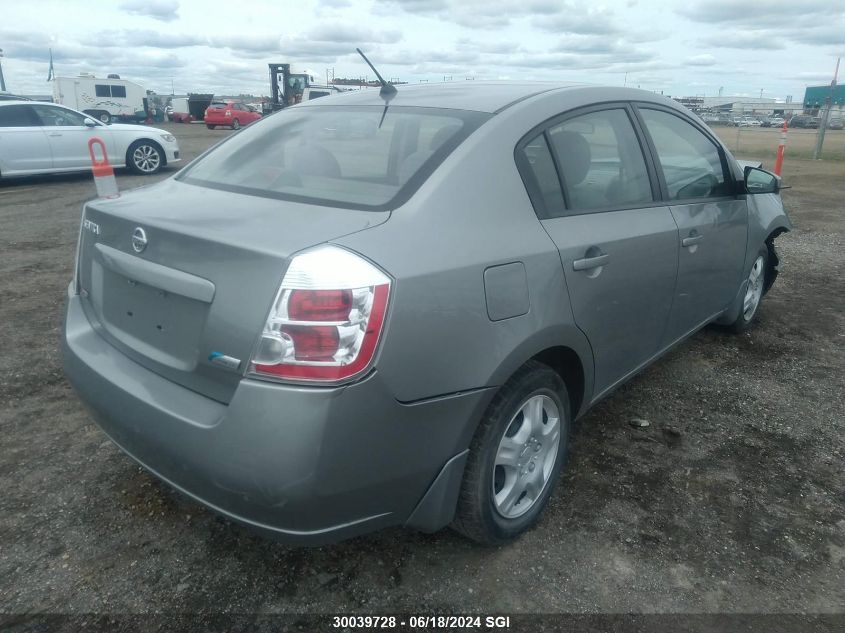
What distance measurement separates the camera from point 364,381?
175 cm

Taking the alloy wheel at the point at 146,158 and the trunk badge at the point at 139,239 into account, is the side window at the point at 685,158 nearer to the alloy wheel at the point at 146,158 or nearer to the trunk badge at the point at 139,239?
the trunk badge at the point at 139,239

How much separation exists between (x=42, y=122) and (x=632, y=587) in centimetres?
1268

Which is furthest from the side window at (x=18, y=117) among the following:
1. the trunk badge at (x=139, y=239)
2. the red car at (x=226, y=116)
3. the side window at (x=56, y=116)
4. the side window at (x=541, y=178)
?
the red car at (x=226, y=116)

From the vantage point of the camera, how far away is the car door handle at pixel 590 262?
240cm

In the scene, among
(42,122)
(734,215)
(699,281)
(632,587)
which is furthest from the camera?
(42,122)

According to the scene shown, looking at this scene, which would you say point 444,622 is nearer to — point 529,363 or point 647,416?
point 529,363

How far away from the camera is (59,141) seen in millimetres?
11695

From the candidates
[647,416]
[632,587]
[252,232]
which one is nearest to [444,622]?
[632,587]

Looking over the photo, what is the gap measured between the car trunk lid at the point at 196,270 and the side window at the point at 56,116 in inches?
437

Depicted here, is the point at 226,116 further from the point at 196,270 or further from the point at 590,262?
the point at 196,270

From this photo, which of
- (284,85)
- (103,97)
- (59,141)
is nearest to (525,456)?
(59,141)

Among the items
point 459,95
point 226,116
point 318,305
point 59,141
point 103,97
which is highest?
point 459,95

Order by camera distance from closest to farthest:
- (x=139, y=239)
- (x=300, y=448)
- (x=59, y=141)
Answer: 1. (x=300, y=448)
2. (x=139, y=239)
3. (x=59, y=141)

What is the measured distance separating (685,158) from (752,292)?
64.2 inches
